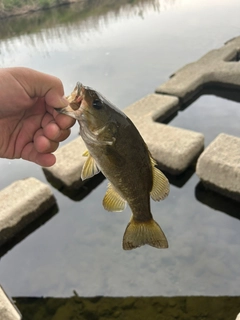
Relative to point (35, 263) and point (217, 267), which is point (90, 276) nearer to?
point (35, 263)

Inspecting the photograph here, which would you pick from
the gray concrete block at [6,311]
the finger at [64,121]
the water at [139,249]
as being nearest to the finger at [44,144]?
the finger at [64,121]

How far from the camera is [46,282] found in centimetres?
272

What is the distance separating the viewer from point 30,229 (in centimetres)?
322

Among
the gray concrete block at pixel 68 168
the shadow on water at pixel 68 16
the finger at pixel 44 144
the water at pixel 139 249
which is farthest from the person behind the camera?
the shadow on water at pixel 68 16

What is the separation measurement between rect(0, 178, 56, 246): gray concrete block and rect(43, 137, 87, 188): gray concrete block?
0.73 ft

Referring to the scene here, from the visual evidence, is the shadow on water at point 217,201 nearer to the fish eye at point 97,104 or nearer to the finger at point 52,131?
the finger at point 52,131

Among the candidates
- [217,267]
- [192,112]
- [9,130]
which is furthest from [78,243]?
[192,112]

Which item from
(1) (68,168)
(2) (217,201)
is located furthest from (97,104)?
(1) (68,168)

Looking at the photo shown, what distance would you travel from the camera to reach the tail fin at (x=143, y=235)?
4.68ft

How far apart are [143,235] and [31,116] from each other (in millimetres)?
828

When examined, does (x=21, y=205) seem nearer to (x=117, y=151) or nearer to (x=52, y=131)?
(x=52, y=131)

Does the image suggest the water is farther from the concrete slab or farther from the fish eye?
the fish eye

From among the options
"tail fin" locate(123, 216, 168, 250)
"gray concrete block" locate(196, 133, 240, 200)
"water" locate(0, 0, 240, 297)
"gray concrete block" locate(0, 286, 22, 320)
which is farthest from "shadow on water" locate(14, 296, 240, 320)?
"tail fin" locate(123, 216, 168, 250)

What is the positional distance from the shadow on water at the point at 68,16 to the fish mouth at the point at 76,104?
25.5 feet
